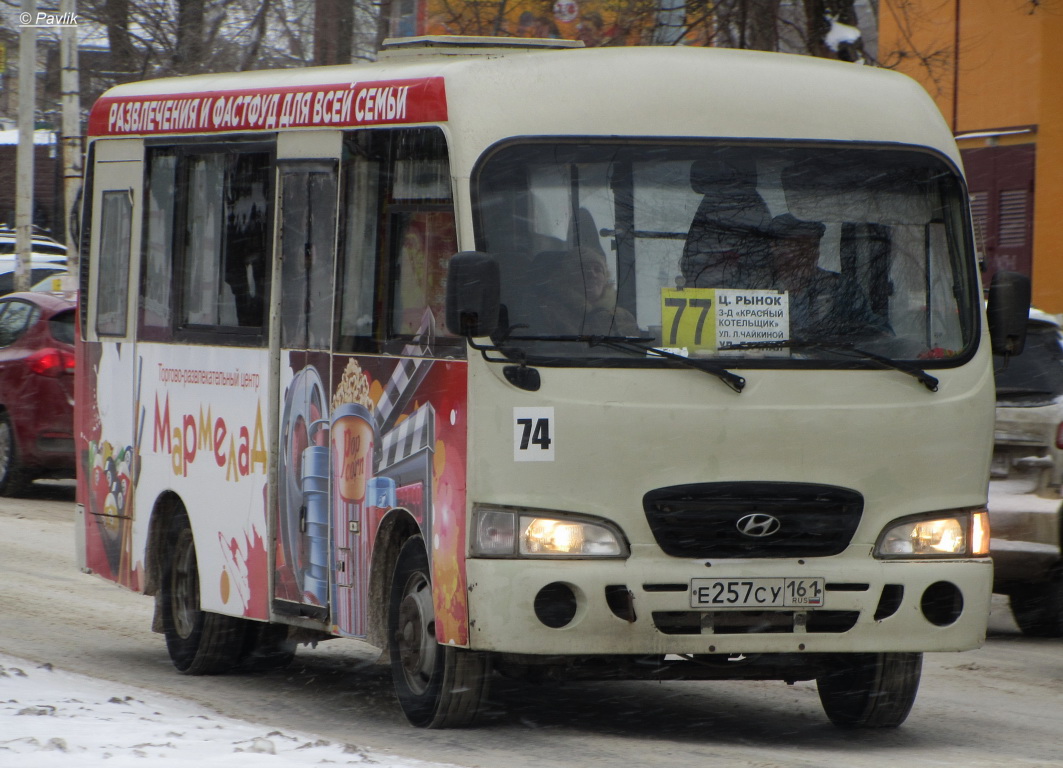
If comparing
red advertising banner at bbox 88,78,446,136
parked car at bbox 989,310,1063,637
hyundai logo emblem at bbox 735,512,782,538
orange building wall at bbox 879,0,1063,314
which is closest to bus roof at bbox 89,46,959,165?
red advertising banner at bbox 88,78,446,136

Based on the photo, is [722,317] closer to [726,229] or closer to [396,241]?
[726,229]

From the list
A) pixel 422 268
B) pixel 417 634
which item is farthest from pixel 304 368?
pixel 417 634

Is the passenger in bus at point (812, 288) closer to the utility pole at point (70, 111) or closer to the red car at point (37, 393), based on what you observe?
the red car at point (37, 393)

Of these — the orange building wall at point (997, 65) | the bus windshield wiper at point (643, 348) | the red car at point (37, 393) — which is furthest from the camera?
the orange building wall at point (997, 65)

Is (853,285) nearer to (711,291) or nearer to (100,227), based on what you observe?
(711,291)

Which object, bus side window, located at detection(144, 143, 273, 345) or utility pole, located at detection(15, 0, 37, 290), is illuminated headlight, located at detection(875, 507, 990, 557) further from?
utility pole, located at detection(15, 0, 37, 290)

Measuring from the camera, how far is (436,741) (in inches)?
292

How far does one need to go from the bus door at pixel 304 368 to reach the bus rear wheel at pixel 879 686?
7.30 feet

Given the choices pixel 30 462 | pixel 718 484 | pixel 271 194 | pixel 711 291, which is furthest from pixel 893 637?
pixel 30 462

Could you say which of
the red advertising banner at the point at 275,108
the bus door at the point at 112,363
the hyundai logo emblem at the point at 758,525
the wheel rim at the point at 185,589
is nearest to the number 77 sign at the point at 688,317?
the hyundai logo emblem at the point at 758,525

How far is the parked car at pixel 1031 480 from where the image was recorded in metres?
10.6

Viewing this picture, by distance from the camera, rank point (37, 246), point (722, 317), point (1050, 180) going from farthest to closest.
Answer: point (37, 246)
point (1050, 180)
point (722, 317)

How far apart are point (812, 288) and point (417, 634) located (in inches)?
79.5

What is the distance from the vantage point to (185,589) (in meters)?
10.0
